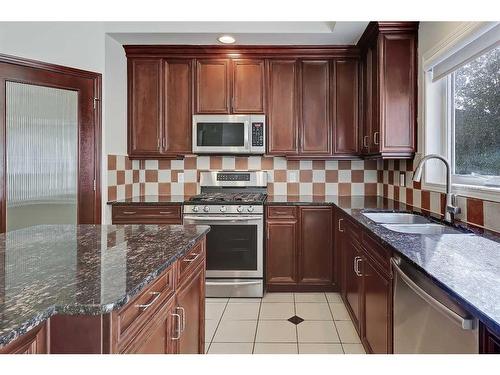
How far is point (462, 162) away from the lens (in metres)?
2.43

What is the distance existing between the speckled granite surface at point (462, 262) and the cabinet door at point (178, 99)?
2.00m

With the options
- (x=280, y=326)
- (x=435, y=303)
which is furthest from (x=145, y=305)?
(x=280, y=326)

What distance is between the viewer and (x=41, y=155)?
2.77 metres

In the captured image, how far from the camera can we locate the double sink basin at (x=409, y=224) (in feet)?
6.73

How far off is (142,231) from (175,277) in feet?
1.56

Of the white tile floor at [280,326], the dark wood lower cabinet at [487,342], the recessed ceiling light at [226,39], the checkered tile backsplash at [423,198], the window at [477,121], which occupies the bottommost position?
the white tile floor at [280,326]

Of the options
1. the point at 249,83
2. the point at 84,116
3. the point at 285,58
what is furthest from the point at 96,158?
the point at 285,58

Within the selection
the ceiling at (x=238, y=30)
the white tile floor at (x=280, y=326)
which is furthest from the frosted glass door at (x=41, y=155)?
the white tile floor at (x=280, y=326)

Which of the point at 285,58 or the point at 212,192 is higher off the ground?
the point at 285,58

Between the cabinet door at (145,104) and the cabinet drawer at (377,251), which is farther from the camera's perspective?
the cabinet door at (145,104)

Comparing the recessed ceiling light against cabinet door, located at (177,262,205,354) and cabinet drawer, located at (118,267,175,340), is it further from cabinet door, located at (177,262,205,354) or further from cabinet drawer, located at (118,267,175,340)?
cabinet drawer, located at (118,267,175,340)

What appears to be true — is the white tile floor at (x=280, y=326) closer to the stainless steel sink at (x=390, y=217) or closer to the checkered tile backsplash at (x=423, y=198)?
the stainless steel sink at (x=390, y=217)

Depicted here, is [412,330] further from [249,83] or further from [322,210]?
[249,83]

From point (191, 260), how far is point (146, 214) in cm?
174
